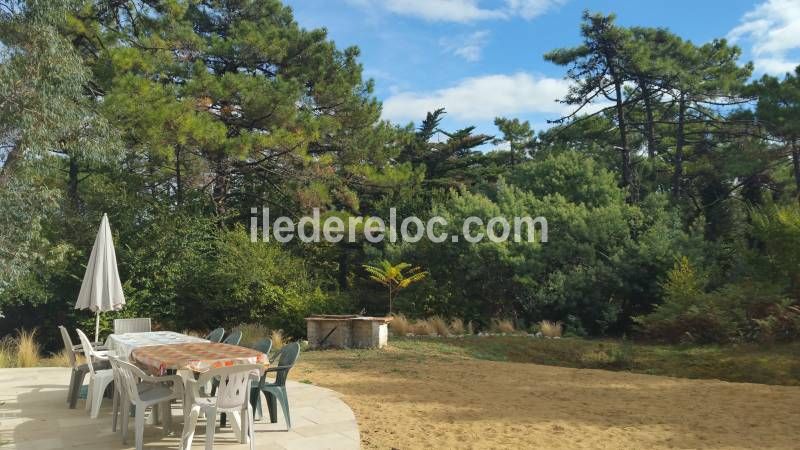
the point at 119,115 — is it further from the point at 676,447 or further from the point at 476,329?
the point at 676,447

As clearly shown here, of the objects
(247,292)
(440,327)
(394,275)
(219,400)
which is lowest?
(440,327)

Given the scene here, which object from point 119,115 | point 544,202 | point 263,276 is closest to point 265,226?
point 263,276

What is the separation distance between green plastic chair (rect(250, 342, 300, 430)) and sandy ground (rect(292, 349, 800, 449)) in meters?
0.82

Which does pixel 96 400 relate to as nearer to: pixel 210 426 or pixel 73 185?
pixel 210 426

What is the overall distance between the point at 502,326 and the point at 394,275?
124 inches

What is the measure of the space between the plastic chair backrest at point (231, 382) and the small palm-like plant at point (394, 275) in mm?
10251

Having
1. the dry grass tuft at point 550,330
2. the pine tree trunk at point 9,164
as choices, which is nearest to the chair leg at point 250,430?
the pine tree trunk at point 9,164

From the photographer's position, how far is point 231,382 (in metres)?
4.56

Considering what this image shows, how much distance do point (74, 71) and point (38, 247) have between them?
441 cm

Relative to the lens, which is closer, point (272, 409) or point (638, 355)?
point (272, 409)

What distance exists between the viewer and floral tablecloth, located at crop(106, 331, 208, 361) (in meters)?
6.18

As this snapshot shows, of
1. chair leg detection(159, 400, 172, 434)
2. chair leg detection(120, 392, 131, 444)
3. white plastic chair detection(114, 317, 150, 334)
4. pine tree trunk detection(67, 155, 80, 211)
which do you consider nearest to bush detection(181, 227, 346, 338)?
pine tree trunk detection(67, 155, 80, 211)

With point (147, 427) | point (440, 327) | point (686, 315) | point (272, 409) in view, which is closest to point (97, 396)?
point (147, 427)

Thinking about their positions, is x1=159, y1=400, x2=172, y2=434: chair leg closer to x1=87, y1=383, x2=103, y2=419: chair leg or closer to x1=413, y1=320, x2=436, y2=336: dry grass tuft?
x1=87, y1=383, x2=103, y2=419: chair leg
